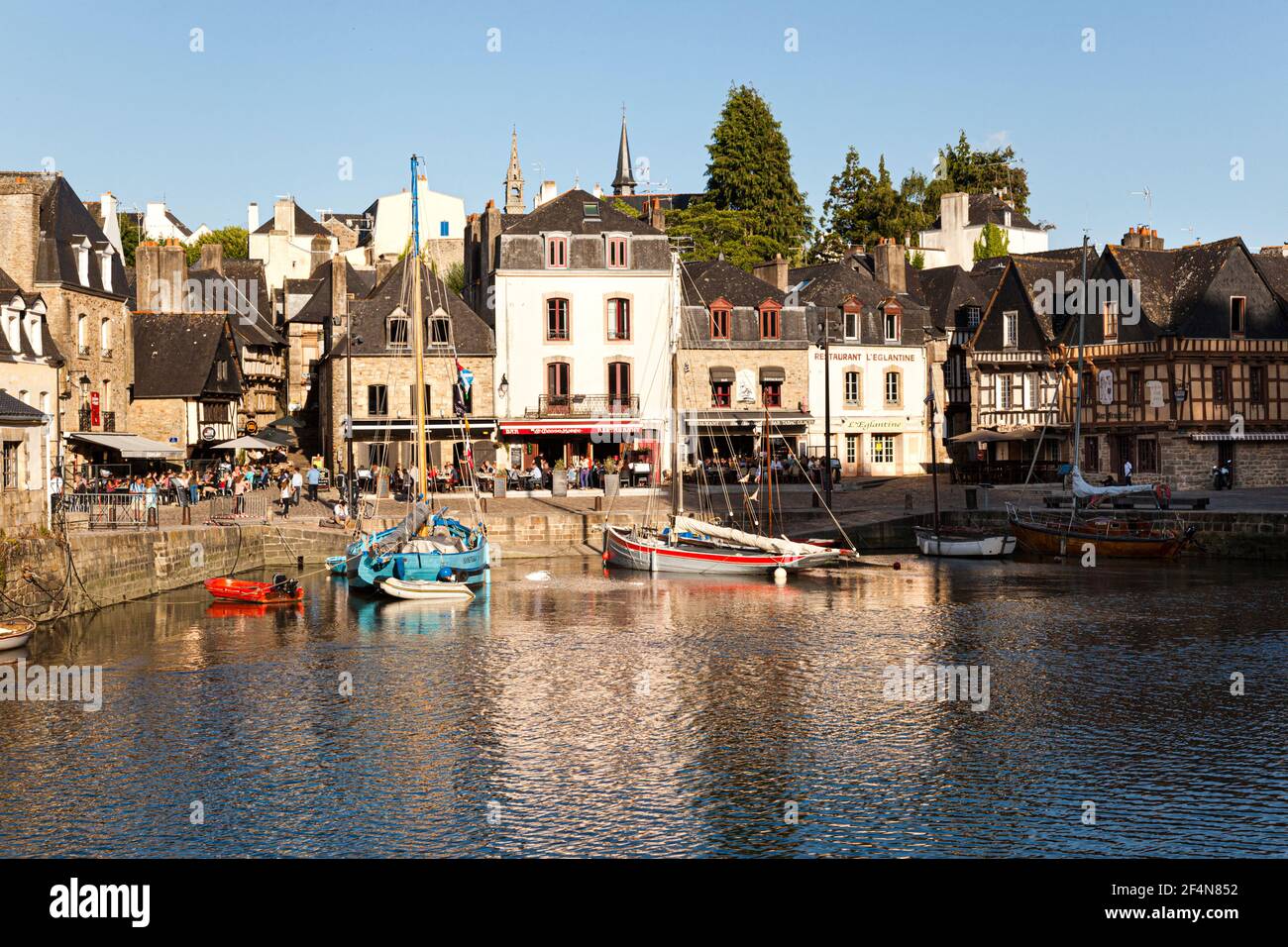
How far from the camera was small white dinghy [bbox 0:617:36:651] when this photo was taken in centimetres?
2811

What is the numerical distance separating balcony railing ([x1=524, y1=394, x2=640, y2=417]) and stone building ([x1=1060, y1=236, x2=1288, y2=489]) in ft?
68.8

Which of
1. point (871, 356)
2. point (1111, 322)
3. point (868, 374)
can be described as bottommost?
point (868, 374)

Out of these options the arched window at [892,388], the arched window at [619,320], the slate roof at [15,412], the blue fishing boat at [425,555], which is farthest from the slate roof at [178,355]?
the arched window at [892,388]

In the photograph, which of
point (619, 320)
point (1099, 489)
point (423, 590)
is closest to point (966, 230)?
point (619, 320)

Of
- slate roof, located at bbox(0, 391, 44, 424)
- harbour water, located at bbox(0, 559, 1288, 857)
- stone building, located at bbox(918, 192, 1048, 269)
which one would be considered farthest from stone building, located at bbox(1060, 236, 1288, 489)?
slate roof, located at bbox(0, 391, 44, 424)

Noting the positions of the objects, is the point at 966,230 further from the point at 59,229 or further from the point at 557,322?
the point at 59,229

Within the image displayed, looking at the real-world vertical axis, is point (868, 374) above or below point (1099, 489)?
→ above

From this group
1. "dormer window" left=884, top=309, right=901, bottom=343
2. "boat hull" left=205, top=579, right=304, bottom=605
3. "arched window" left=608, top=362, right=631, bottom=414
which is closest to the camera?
"boat hull" left=205, top=579, right=304, bottom=605

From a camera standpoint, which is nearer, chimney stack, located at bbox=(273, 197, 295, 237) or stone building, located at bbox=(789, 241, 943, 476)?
stone building, located at bbox=(789, 241, 943, 476)

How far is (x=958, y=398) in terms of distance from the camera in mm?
70562

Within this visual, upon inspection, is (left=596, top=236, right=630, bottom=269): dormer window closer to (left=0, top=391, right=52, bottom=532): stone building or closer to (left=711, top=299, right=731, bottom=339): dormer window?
(left=711, top=299, right=731, bottom=339): dormer window

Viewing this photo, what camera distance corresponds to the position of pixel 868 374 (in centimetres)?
6631

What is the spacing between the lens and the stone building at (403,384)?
59.5 m

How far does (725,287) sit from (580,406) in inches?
390
